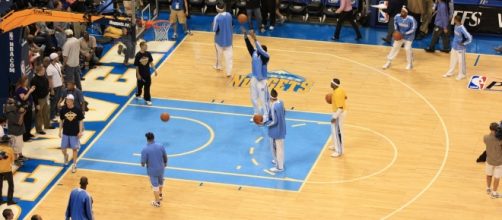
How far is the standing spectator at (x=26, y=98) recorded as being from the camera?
95.7 feet

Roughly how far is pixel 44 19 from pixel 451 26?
1615cm

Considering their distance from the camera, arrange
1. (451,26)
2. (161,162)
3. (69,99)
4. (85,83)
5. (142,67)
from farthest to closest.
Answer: (451,26) < (85,83) < (142,67) < (69,99) < (161,162)

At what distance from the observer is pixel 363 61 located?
1449 inches

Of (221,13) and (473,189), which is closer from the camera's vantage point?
(473,189)

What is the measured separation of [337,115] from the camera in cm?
2880

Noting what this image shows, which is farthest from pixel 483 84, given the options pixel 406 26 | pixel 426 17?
pixel 426 17

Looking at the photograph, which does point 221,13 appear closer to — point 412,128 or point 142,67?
point 142,67

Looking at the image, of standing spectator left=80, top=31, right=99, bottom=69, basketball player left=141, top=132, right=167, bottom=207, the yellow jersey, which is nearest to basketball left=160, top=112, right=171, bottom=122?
basketball player left=141, top=132, right=167, bottom=207

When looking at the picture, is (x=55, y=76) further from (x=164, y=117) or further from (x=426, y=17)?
(x=426, y=17)

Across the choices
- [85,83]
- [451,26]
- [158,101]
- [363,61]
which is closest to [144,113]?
[158,101]

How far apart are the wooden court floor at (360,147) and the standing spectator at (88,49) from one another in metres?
2.47

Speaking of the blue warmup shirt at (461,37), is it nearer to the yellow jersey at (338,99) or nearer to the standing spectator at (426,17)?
the standing spectator at (426,17)

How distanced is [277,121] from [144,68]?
21.3 ft

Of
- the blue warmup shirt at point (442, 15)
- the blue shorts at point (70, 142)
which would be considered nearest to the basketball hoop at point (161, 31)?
the blue warmup shirt at point (442, 15)
